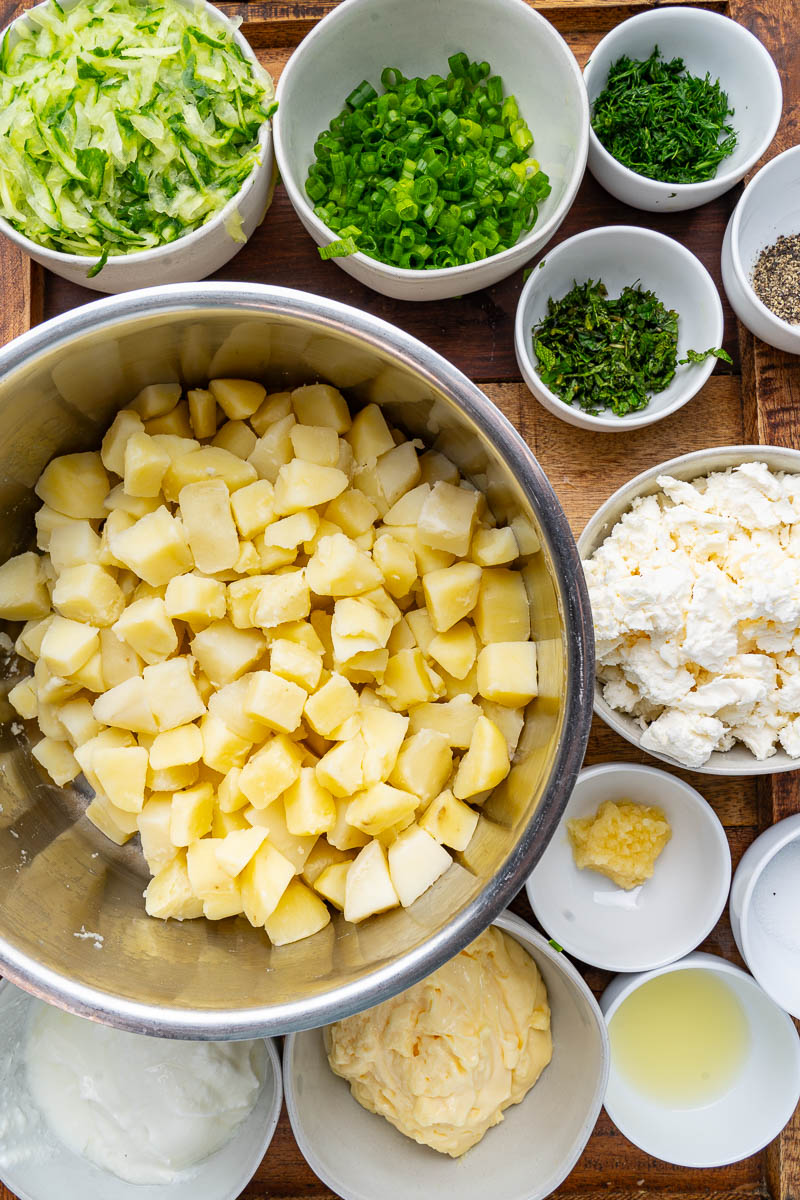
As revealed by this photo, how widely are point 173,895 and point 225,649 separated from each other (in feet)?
1.51

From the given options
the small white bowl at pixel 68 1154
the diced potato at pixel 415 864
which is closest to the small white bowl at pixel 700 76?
the diced potato at pixel 415 864

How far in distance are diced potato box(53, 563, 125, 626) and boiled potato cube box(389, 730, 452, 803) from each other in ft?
1.99

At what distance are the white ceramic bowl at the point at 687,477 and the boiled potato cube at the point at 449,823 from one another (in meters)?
0.35

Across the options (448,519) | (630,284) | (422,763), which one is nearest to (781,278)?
(630,284)

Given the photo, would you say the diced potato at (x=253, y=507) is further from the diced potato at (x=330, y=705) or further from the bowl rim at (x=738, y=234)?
the bowl rim at (x=738, y=234)

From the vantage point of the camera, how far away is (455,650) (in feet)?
5.49

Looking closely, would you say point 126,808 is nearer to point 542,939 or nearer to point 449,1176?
point 542,939

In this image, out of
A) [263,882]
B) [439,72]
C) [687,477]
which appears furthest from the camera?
[439,72]

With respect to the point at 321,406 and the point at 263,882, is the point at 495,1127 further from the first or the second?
the point at 321,406

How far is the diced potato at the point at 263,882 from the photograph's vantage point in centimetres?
156

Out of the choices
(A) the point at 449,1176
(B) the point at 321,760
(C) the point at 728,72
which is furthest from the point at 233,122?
(A) the point at 449,1176

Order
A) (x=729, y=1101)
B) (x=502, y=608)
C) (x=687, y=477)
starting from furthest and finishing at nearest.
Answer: (x=729, y=1101) < (x=687, y=477) < (x=502, y=608)

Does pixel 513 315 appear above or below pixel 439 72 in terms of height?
below

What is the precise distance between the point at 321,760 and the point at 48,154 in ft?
4.04
